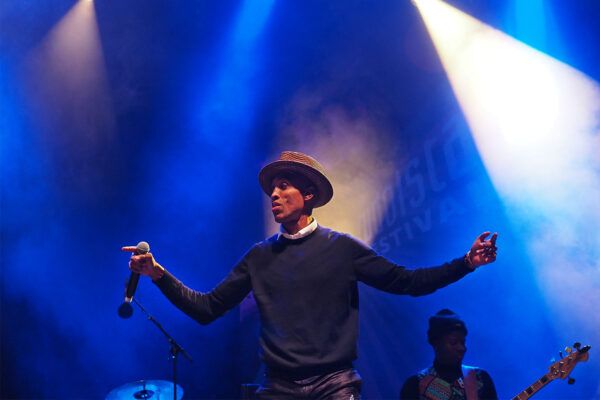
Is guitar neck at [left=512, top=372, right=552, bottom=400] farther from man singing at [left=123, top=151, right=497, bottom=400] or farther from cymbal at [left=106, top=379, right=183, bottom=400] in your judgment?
cymbal at [left=106, top=379, right=183, bottom=400]

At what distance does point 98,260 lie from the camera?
542cm

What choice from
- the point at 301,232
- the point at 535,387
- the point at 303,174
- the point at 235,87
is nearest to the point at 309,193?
the point at 303,174

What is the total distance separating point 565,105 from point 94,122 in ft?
17.4

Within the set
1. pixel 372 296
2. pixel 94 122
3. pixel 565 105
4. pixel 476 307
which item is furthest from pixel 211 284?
pixel 565 105

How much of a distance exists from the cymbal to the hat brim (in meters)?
2.12

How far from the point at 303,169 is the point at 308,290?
0.77 meters

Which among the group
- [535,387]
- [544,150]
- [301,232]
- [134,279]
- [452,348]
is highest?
[544,150]

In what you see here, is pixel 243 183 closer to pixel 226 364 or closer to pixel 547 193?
pixel 226 364

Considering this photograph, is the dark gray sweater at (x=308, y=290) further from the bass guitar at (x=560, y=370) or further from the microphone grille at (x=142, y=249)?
the bass guitar at (x=560, y=370)

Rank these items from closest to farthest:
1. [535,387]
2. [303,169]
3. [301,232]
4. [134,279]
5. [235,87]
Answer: [134,279] → [301,232] → [303,169] → [535,387] → [235,87]

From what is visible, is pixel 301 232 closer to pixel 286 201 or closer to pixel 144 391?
pixel 286 201

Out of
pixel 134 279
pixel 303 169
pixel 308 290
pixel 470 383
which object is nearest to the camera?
pixel 134 279

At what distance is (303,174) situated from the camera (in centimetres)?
299

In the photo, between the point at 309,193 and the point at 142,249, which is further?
the point at 309,193
